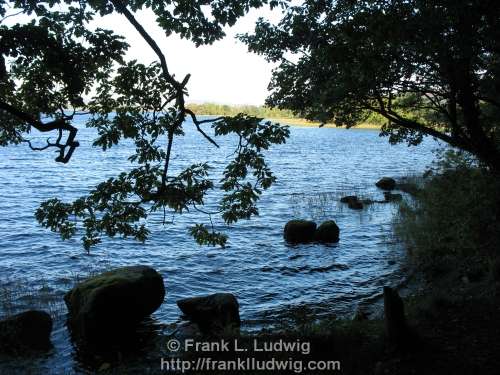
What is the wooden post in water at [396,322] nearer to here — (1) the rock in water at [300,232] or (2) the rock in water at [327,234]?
(1) the rock in water at [300,232]

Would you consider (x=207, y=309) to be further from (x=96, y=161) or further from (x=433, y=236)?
(x=96, y=161)

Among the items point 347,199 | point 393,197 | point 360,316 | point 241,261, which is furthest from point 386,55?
point 393,197

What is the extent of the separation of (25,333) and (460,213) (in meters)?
13.1

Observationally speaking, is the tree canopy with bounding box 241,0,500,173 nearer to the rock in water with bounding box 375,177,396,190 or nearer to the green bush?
the green bush

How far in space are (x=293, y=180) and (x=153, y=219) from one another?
69.1 ft

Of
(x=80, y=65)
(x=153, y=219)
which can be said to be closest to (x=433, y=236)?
(x=80, y=65)

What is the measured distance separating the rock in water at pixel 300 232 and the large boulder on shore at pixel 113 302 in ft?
36.0

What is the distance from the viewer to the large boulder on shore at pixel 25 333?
11.7 m

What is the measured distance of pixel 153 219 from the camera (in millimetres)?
28688

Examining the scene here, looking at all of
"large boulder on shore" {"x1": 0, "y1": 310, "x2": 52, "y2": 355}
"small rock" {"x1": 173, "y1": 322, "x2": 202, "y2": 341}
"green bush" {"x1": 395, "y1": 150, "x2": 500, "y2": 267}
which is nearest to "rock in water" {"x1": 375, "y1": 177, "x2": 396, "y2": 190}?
"green bush" {"x1": 395, "y1": 150, "x2": 500, "y2": 267}

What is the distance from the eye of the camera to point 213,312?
13.3 metres

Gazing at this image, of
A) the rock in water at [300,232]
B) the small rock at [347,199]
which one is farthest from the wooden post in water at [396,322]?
the small rock at [347,199]

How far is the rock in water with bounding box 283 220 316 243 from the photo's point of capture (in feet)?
79.3

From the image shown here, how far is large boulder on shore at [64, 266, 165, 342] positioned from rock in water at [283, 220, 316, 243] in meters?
11.0
